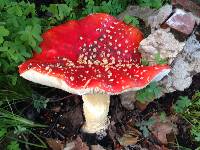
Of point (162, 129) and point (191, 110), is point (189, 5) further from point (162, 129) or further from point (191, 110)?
point (162, 129)

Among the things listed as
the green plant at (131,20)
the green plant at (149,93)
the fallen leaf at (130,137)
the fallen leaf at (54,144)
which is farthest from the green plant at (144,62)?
the fallen leaf at (54,144)

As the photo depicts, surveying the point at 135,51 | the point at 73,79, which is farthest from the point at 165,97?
the point at 73,79

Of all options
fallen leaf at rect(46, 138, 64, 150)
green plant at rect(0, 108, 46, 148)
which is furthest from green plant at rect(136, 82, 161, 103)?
green plant at rect(0, 108, 46, 148)

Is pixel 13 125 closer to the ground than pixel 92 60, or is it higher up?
closer to the ground

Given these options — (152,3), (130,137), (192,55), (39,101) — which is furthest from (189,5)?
(39,101)

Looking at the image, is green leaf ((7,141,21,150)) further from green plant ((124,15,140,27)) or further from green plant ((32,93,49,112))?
green plant ((124,15,140,27))

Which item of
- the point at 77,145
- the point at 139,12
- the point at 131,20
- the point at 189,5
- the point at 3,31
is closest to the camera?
the point at 3,31

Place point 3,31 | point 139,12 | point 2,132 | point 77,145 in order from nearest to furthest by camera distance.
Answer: point 3,31 < point 2,132 < point 77,145 < point 139,12

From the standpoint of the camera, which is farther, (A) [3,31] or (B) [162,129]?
(B) [162,129]
